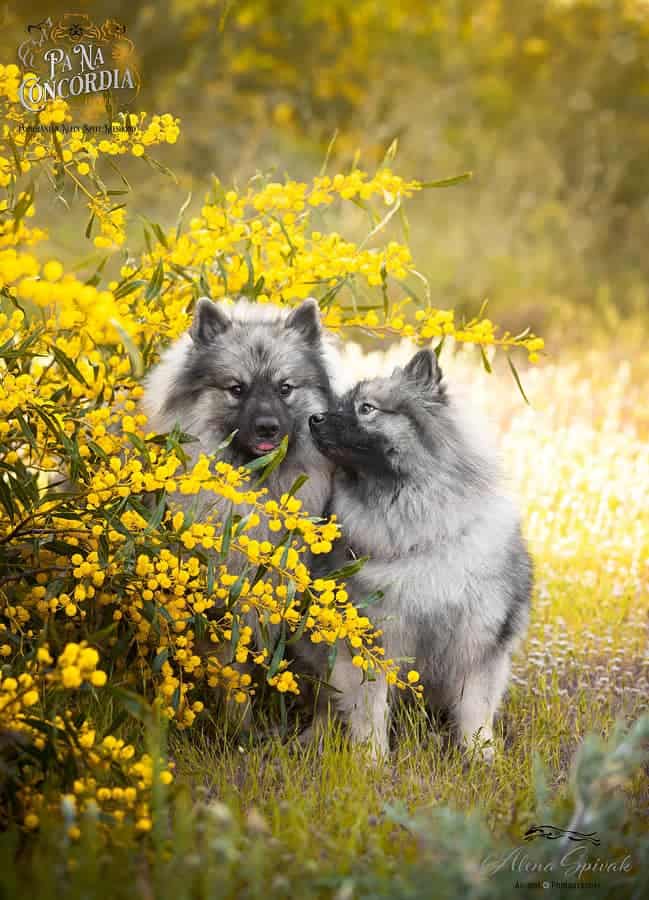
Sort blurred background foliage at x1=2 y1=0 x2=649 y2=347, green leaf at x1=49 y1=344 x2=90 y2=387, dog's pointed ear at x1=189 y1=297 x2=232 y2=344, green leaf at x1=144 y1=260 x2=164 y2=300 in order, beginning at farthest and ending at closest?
blurred background foliage at x1=2 y1=0 x2=649 y2=347
dog's pointed ear at x1=189 y1=297 x2=232 y2=344
green leaf at x1=144 y1=260 x2=164 y2=300
green leaf at x1=49 y1=344 x2=90 y2=387

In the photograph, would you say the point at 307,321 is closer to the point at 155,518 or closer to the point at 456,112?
the point at 155,518

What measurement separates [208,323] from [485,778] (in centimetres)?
178

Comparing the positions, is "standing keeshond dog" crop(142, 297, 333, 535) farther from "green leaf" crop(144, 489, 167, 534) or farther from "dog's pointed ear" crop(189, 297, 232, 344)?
"green leaf" crop(144, 489, 167, 534)

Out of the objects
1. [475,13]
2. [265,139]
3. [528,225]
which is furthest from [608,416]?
[475,13]

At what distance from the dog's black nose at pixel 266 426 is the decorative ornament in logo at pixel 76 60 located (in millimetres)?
1136

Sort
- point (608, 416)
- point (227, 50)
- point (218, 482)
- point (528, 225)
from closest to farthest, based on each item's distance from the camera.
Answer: point (218, 482) < point (608, 416) < point (528, 225) < point (227, 50)

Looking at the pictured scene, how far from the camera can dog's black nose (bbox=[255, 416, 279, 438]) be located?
3271 mm


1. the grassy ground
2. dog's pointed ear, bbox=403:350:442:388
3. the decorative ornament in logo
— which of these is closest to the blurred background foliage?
the grassy ground

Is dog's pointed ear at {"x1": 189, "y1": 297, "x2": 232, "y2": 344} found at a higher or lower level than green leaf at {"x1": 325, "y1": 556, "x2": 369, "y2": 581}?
higher

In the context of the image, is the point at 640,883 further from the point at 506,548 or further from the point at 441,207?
the point at 441,207

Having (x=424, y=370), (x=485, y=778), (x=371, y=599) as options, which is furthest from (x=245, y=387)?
(x=485, y=778)

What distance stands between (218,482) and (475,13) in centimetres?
1257

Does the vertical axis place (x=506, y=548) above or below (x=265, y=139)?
below

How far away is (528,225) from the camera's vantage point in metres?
10.9
